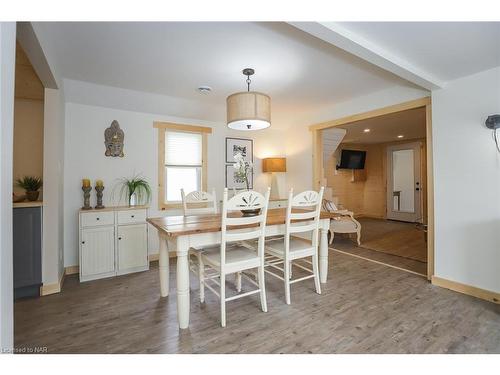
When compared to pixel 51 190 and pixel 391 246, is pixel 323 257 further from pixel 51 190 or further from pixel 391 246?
pixel 51 190

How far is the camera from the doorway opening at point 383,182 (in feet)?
13.4

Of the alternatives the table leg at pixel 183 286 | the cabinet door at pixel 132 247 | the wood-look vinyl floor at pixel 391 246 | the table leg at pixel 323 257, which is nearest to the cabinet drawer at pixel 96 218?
the cabinet door at pixel 132 247

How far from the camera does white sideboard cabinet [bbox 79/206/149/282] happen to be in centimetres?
289

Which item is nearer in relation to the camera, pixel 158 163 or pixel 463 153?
pixel 463 153

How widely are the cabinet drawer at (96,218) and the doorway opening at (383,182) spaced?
130 inches

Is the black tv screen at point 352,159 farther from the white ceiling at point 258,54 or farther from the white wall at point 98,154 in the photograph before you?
the white wall at point 98,154

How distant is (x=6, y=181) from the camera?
0.99 m

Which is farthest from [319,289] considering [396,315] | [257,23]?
[257,23]

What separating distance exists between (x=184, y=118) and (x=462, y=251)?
400 centimetres

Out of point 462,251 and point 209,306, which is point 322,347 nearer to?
point 209,306

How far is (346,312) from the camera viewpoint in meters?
2.12

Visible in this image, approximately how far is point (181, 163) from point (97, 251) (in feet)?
5.63

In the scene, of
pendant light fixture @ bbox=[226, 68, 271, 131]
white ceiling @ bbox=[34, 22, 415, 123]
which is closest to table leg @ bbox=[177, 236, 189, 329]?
pendant light fixture @ bbox=[226, 68, 271, 131]

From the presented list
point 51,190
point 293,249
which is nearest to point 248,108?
point 293,249
